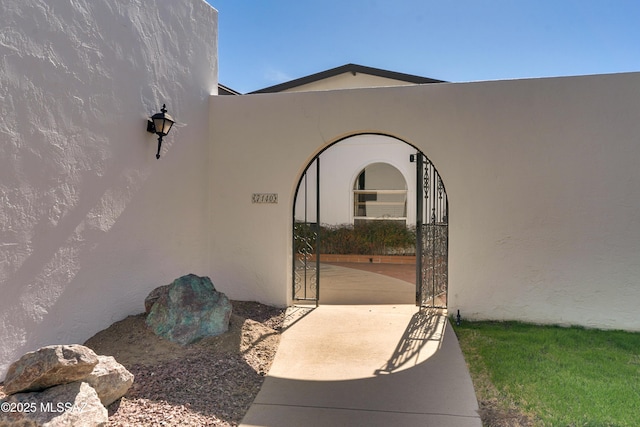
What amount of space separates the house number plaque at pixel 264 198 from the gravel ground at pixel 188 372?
6.35ft

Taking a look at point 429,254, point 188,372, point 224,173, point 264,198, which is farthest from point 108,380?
point 429,254

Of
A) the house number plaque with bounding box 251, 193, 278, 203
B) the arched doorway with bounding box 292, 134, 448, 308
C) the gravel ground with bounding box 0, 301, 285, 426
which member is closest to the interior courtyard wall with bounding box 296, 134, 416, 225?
the arched doorway with bounding box 292, 134, 448, 308

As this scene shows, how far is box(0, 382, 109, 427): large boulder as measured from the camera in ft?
8.00

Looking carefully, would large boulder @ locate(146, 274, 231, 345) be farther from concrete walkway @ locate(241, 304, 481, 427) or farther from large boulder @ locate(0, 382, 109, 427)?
large boulder @ locate(0, 382, 109, 427)

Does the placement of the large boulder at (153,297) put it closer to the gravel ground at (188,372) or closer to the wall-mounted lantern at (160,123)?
the gravel ground at (188,372)

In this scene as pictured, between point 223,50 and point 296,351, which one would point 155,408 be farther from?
point 223,50

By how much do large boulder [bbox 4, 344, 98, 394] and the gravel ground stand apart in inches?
19.5

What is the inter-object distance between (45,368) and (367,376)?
2.70 meters

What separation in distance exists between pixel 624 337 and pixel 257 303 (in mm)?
4873

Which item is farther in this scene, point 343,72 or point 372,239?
point 343,72

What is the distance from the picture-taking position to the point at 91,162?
4266mm

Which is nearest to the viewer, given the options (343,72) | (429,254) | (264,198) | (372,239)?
(264,198)

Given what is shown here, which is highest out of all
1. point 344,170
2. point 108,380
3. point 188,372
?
point 344,170

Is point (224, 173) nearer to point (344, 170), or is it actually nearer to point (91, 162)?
point (91, 162)
